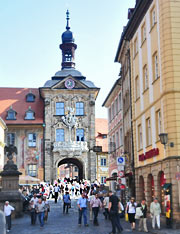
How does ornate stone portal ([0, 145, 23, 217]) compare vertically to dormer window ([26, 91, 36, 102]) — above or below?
below

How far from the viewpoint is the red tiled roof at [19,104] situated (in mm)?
55438

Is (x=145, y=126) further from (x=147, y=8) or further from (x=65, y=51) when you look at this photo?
(x=65, y=51)

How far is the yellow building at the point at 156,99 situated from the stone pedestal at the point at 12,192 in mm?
7052

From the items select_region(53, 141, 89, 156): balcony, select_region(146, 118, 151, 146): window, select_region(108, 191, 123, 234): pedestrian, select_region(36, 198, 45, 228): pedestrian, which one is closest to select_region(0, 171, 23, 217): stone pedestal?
select_region(36, 198, 45, 228): pedestrian

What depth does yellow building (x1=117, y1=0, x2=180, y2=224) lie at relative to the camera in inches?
721

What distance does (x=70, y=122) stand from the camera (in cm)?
5466

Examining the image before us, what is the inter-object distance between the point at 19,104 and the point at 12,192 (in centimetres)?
3370

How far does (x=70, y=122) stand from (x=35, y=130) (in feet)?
15.5

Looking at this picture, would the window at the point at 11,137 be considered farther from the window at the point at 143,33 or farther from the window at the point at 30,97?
the window at the point at 143,33

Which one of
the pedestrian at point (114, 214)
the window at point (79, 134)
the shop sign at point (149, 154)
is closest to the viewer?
the pedestrian at point (114, 214)

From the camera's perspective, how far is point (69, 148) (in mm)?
53562

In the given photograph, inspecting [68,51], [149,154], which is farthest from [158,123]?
[68,51]

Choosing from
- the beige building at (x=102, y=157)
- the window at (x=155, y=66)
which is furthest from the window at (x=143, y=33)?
the beige building at (x=102, y=157)

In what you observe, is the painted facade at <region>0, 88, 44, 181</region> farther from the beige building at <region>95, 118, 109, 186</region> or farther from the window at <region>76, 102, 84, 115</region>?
the beige building at <region>95, 118, 109, 186</region>
